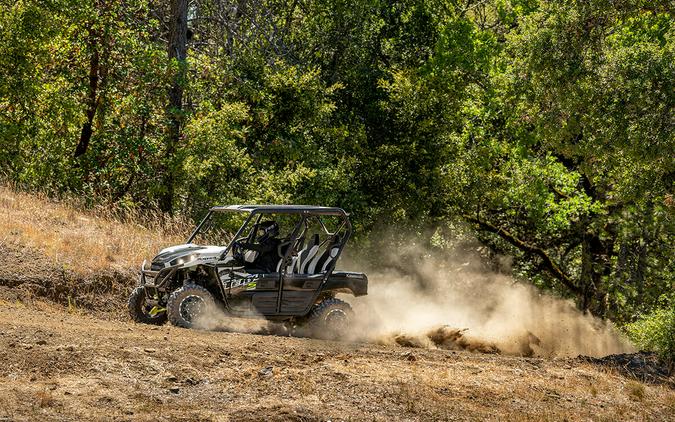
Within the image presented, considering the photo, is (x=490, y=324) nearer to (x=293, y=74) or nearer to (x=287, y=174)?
(x=287, y=174)

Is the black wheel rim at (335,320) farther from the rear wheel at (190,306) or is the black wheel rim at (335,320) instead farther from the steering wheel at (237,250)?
the rear wheel at (190,306)

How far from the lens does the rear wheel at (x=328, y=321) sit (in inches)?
542

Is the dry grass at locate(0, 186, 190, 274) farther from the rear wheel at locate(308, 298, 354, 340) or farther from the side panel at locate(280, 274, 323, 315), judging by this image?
the rear wheel at locate(308, 298, 354, 340)

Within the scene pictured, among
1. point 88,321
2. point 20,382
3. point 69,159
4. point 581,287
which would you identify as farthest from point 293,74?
point 20,382

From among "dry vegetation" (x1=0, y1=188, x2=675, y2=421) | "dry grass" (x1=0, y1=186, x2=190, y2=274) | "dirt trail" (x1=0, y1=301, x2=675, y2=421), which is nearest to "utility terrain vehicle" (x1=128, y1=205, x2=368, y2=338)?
"dry vegetation" (x1=0, y1=188, x2=675, y2=421)

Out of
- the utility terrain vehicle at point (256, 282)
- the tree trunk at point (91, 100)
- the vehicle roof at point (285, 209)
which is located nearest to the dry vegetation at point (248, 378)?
the utility terrain vehicle at point (256, 282)

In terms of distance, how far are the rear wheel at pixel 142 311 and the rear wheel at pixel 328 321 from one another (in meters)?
2.22

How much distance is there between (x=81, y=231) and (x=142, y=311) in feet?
13.0

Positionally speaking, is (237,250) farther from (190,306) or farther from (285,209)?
(190,306)

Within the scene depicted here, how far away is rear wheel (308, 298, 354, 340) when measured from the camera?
1377 cm

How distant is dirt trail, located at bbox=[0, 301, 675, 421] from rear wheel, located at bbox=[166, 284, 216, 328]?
52cm

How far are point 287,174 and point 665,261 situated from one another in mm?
11569

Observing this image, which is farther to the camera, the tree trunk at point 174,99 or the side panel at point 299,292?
the tree trunk at point 174,99

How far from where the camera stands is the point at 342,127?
27859 mm
